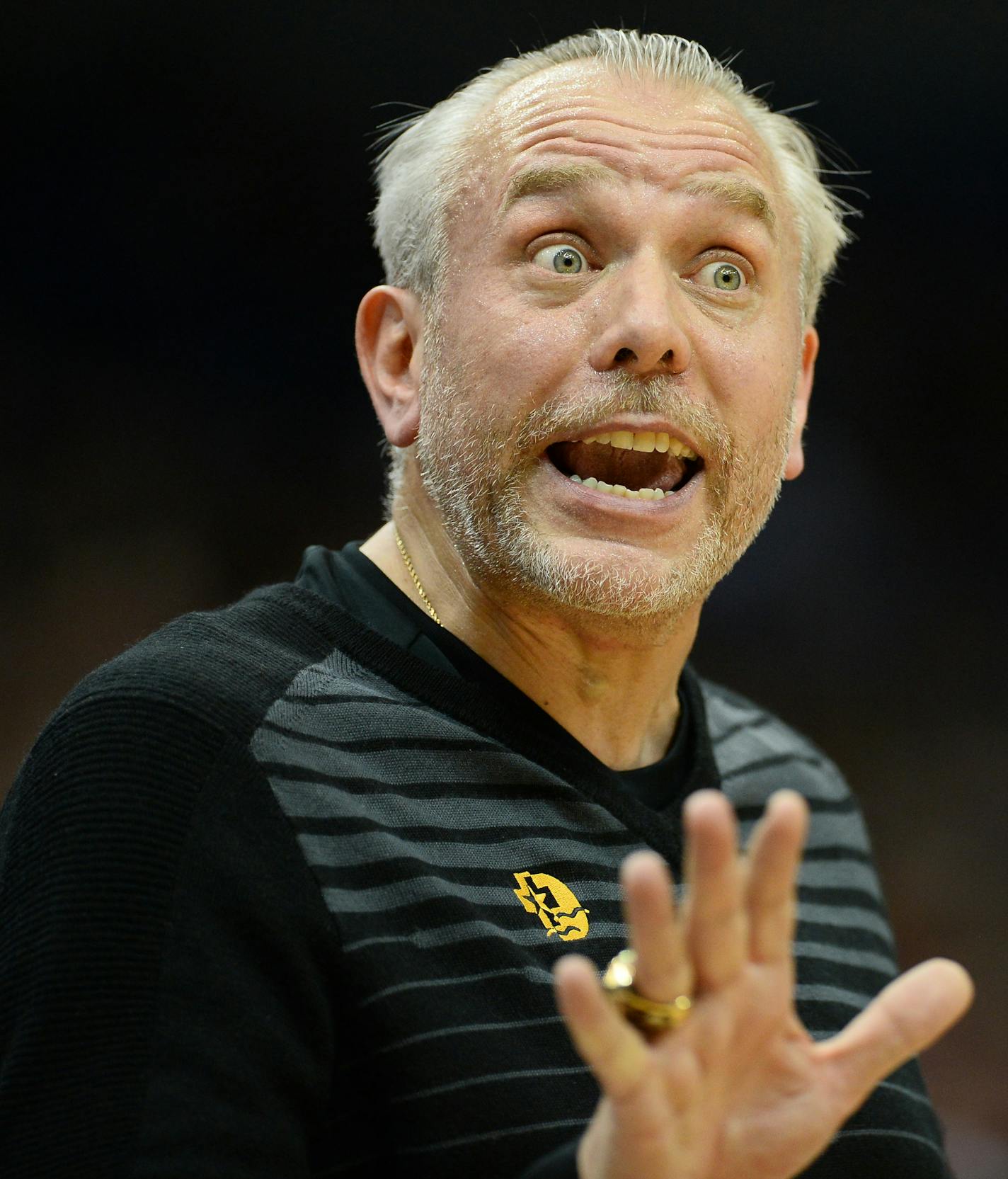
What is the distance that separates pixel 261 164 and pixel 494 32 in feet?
2.11

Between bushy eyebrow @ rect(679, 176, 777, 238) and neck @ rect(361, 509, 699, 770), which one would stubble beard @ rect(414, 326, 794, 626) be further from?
bushy eyebrow @ rect(679, 176, 777, 238)

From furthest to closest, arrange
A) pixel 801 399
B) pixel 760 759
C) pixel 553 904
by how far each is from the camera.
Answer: pixel 760 759 → pixel 801 399 → pixel 553 904

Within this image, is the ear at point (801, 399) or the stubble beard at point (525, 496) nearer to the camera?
the stubble beard at point (525, 496)

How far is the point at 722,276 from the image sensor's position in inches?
67.2

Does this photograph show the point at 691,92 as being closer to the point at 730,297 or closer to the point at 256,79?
the point at 730,297

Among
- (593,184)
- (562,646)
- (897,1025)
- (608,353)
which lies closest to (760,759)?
(562,646)

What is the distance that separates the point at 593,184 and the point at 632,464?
332 mm

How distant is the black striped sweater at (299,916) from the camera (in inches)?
46.5

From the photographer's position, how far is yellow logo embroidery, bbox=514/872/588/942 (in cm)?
146

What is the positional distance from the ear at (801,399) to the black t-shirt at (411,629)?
1.40ft

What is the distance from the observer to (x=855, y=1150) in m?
1.55

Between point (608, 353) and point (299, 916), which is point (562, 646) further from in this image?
point (299, 916)

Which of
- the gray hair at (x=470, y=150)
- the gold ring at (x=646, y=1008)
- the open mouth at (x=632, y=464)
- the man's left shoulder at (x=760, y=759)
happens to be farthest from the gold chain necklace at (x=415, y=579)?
the gold ring at (x=646, y=1008)

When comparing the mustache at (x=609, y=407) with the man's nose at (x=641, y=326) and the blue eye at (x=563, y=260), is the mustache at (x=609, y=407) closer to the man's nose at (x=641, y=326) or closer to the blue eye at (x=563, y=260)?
the man's nose at (x=641, y=326)
